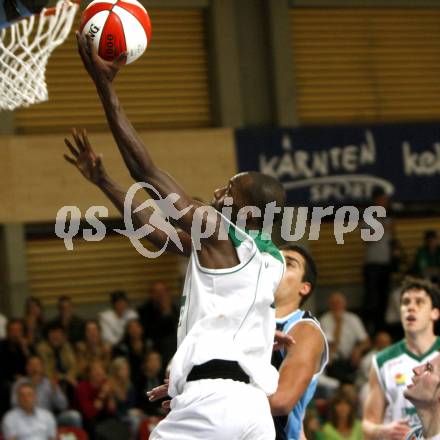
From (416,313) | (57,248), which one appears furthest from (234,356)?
(57,248)

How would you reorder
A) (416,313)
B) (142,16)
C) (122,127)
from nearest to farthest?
(122,127) → (142,16) → (416,313)

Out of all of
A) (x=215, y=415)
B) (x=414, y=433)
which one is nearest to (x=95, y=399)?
(x=414, y=433)

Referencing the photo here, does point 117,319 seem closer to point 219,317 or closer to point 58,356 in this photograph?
point 58,356

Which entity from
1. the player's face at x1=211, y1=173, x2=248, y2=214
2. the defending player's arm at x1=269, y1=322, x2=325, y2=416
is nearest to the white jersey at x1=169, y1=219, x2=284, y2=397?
the player's face at x1=211, y1=173, x2=248, y2=214

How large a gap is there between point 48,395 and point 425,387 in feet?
17.1

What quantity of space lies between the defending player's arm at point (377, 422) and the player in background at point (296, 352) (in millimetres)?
945

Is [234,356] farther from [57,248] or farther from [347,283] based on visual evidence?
[347,283]

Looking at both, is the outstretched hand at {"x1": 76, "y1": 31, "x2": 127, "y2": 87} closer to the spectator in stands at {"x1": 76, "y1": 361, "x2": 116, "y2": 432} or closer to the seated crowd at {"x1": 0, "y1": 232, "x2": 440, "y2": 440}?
the seated crowd at {"x1": 0, "y1": 232, "x2": 440, "y2": 440}

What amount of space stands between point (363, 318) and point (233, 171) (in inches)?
95.8

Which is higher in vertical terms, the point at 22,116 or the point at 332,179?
the point at 22,116

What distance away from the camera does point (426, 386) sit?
4.84 meters

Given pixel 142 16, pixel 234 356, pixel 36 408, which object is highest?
pixel 142 16

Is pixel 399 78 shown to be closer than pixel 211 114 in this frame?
No

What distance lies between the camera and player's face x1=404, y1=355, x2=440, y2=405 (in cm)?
485
